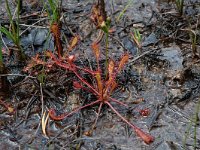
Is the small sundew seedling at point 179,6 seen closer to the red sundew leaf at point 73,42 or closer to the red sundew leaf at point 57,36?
the red sundew leaf at point 73,42

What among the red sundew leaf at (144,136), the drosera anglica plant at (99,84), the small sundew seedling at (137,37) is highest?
the small sundew seedling at (137,37)

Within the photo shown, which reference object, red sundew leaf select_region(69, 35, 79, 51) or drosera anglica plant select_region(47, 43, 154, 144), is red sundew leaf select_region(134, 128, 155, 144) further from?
red sundew leaf select_region(69, 35, 79, 51)

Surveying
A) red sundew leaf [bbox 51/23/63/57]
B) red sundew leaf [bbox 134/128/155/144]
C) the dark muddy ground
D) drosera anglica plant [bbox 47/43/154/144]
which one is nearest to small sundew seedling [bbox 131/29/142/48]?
the dark muddy ground

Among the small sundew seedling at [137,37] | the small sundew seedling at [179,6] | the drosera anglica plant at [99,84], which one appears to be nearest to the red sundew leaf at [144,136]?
the drosera anglica plant at [99,84]

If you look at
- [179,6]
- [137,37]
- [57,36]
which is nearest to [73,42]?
[57,36]

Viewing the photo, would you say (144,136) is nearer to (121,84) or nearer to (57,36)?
(121,84)

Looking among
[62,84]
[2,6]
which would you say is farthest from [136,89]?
[2,6]
